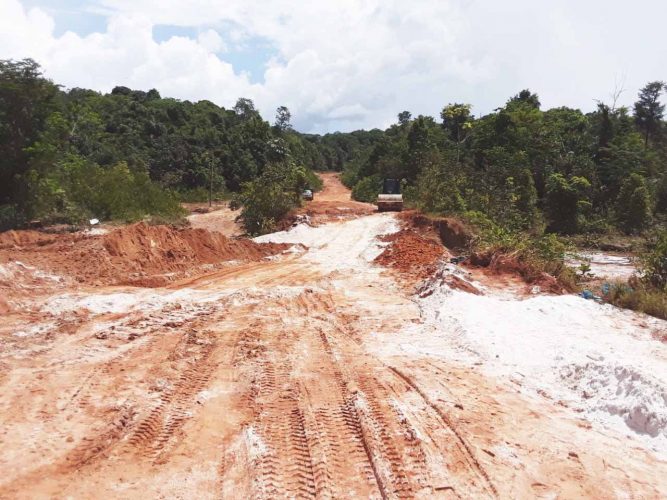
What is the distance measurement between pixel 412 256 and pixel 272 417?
333 inches

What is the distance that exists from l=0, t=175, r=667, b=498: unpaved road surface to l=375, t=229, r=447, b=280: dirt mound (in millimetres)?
3594

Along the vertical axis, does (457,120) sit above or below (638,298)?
above

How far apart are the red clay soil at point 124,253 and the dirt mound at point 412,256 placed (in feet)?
12.1

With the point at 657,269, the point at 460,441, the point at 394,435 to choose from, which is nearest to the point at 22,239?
the point at 394,435

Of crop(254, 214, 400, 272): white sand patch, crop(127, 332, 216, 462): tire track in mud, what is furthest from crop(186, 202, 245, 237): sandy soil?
crop(127, 332, 216, 462): tire track in mud

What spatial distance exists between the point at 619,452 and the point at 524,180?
25.9 metres

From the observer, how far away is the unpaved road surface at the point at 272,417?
156 inches

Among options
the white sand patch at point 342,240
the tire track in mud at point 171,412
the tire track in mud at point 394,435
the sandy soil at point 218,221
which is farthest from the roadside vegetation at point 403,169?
the tire track in mud at point 171,412

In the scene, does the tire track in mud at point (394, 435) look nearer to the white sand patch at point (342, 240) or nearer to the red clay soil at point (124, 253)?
the red clay soil at point (124, 253)

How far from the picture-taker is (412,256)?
12.9m

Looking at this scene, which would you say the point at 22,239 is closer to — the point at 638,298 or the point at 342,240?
the point at 342,240

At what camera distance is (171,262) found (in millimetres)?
12078

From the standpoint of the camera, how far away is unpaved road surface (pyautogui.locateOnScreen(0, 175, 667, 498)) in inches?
156

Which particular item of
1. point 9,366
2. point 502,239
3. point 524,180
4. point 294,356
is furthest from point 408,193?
point 9,366
